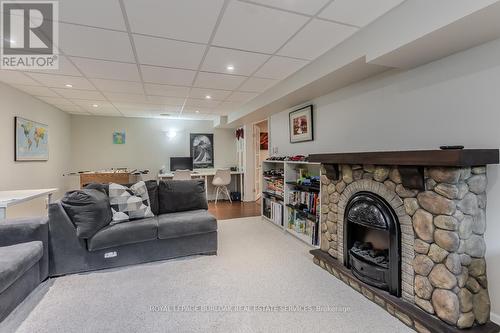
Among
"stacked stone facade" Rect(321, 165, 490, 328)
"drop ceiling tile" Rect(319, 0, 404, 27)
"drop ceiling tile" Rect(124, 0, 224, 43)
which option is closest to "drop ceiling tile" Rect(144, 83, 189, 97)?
"drop ceiling tile" Rect(124, 0, 224, 43)

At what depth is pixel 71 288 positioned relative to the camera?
6.94 ft

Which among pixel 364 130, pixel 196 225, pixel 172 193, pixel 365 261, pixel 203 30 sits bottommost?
pixel 365 261

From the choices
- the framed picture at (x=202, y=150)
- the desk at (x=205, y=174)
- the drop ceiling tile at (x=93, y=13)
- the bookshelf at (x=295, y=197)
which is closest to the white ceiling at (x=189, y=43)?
the drop ceiling tile at (x=93, y=13)

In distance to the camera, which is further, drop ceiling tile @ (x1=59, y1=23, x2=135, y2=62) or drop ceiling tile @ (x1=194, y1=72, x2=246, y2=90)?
drop ceiling tile @ (x1=194, y1=72, x2=246, y2=90)

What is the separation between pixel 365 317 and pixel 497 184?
4.25 ft

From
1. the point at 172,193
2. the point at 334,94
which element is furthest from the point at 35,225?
the point at 334,94

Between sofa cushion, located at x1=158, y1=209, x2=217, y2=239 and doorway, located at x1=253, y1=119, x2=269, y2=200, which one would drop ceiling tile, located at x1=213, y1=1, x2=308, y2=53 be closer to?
sofa cushion, located at x1=158, y1=209, x2=217, y2=239

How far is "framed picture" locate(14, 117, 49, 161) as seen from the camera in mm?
3552

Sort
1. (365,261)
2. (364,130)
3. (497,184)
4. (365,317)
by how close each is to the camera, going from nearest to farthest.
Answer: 1. (497,184)
2. (365,317)
3. (365,261)
4. (364,130)

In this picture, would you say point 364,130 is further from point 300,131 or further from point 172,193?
point 172,193

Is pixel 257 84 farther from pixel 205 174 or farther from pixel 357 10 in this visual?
pixel 205 174

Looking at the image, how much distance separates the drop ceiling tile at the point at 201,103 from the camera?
4.41m

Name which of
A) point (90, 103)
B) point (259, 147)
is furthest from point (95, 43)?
point (259, 147)

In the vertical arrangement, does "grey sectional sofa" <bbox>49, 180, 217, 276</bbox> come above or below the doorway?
below
